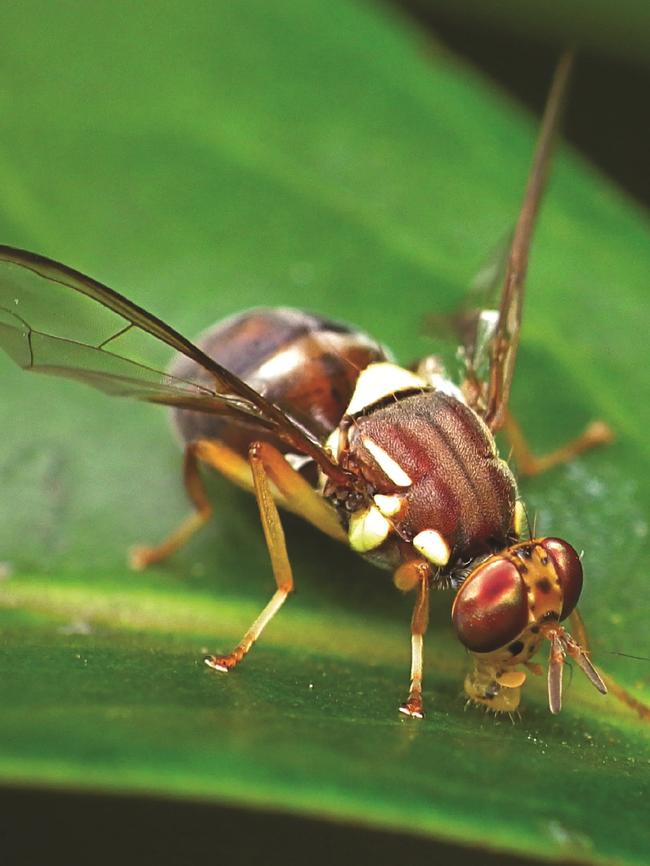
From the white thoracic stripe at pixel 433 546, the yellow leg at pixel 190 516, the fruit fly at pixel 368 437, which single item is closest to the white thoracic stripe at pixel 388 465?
the fruit fly at pixel 368 437

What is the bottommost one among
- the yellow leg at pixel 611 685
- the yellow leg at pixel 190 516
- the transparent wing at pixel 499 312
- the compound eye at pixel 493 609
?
the yellow leg at pixel 190 516

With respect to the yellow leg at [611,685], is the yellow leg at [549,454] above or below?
above

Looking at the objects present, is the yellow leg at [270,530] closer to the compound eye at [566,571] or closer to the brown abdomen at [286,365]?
the brown abdomen at [286,365]

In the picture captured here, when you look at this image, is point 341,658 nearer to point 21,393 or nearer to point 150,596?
point 150,596

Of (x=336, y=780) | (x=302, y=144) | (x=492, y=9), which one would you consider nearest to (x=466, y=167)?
(x=302, y=144)

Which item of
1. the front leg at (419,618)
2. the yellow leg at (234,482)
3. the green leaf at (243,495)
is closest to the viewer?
the green leaf at (243,495)
